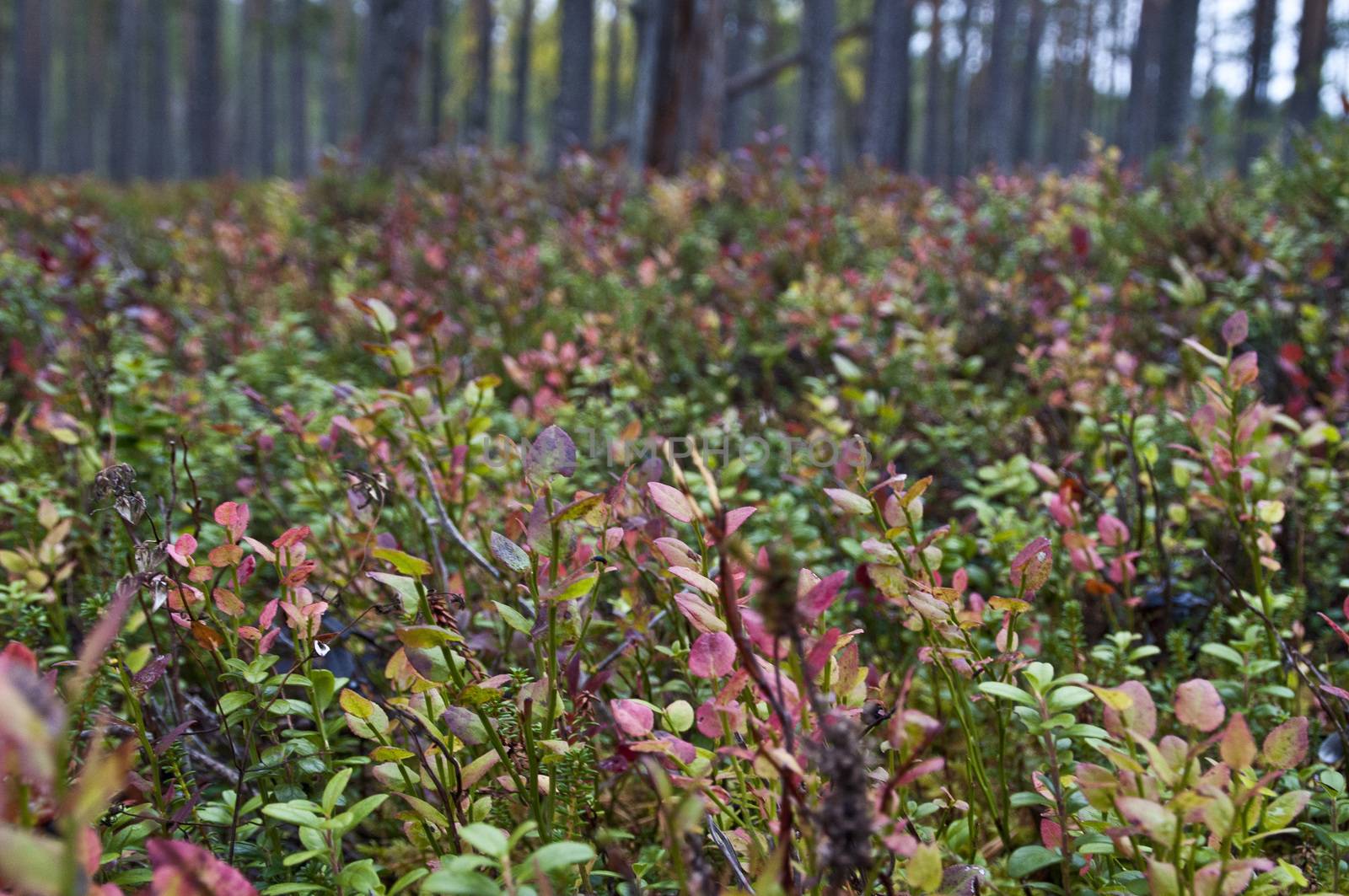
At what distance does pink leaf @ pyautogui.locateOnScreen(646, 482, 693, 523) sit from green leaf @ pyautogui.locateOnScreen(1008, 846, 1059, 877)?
54 centimetres

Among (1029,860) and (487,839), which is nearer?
(487,839)

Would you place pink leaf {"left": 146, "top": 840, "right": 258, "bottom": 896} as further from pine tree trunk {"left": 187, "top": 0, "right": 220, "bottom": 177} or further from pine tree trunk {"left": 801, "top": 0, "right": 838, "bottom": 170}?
pine tree trunk {"left": 187, "top": 0, "right": 220, "bottom": 177}

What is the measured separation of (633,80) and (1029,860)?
39.9 ft

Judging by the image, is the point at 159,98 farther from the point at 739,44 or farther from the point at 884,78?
the point at 884,78

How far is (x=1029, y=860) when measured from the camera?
1030 mm

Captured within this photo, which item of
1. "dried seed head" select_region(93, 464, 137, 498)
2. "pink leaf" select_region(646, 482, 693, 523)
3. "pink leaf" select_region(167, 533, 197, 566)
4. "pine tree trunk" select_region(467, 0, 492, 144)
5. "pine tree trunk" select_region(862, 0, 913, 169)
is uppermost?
"pine tree trunk" select_region(467, 0, 492, 144)

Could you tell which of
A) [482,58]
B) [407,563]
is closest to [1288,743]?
[407,563]

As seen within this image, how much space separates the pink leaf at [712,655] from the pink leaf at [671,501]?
0.13 metres

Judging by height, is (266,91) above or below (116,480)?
above

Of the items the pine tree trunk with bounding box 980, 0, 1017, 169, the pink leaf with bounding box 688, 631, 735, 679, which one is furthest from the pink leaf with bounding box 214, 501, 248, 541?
the pine tree trunk with bounding box 980, 0, 1017, 169

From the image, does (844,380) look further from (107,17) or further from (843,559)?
(107,17)

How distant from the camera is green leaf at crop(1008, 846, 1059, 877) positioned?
1018 millimetres

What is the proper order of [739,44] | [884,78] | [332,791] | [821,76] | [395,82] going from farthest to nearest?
1. [739,44]
2. [884,78]
3. [821,76]
4. [395,82]
5. [332,791]

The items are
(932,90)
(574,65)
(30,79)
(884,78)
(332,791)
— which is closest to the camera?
(332,791)
